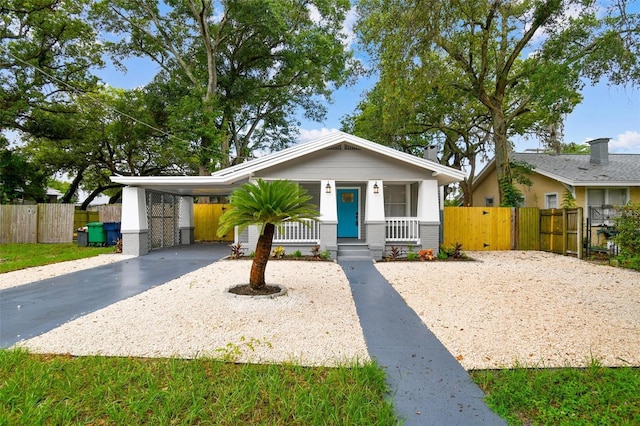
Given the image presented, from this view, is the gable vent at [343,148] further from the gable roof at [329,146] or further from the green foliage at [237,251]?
the green foliage at [237,251]

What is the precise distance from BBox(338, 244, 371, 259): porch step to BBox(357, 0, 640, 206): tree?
5683 mm

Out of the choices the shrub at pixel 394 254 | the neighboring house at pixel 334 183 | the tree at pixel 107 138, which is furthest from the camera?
the tree at pixel 107 138

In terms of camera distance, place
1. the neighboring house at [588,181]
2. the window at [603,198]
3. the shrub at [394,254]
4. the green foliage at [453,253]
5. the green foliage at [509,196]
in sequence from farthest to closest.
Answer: the green foliage at [509,196] < the window at [603,198] < the neighboring house at [588,181] < the green foliage at [453,253] < the shrub at [394,254]

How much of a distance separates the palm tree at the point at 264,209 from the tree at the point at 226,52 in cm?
1295

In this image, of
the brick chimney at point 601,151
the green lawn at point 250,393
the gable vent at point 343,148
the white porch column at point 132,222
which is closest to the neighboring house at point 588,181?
the brick chimney at point 601,151

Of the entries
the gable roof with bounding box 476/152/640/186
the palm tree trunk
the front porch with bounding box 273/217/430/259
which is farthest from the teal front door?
the gable roof with bounding box 476/152/640/186

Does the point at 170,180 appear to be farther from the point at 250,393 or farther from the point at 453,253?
the point at 453,253

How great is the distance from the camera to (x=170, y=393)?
109 inches

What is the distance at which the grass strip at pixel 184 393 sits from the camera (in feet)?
8.18

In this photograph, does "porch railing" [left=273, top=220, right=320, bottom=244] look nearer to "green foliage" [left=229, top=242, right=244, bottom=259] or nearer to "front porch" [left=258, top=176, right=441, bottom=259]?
"front porch" [left=258, top=176, right=441, bottom=259]

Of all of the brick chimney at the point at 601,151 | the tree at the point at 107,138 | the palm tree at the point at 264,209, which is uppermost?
the tree at the point at 107,138

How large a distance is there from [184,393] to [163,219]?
41.7 ft

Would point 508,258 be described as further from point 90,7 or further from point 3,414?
point 90,7

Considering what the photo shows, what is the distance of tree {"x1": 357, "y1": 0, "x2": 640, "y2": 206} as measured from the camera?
5.32 meters
